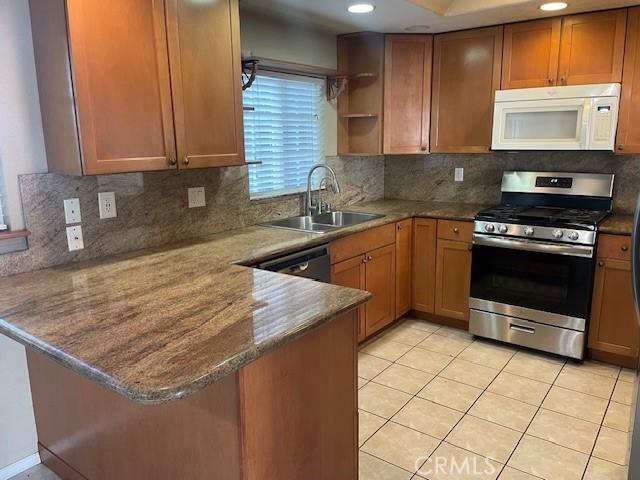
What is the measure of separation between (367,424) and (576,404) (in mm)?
1142

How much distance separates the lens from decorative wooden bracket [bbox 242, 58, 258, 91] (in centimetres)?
256

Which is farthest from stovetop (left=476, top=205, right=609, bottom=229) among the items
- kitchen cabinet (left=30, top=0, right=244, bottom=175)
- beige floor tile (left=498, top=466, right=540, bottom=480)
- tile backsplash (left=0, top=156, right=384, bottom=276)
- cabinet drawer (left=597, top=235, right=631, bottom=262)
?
kitchen cabinet (left=30, top=0, right=244, bottom=175)

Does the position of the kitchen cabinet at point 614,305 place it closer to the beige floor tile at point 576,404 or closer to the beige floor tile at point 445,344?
the beige floor tile at point 576,404

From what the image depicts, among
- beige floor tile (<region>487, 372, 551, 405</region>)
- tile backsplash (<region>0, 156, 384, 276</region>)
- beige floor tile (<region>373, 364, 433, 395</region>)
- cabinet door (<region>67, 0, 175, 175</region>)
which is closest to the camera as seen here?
cabinet door (<region>67, 0, 175, 175</region>)

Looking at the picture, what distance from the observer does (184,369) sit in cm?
112

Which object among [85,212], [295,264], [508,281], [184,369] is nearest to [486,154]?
[508,281]

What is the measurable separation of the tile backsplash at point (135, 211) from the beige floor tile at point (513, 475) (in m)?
1.89

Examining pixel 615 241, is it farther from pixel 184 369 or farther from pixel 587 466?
pixel 184 369

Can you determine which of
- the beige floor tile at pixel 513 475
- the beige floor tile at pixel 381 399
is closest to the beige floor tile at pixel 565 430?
the beige floor tile at pixel 513 475

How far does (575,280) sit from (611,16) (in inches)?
63.1

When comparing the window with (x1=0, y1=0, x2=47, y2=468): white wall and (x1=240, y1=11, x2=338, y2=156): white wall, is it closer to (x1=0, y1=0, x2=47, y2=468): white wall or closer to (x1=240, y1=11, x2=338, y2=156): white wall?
(x1=240, y1=11, x2=338, y2=156): white wall

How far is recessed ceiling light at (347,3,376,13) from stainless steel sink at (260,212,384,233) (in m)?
1.28

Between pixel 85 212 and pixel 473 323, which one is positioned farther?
pixel 473 323

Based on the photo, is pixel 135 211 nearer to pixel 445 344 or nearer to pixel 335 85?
pixel 335 85
